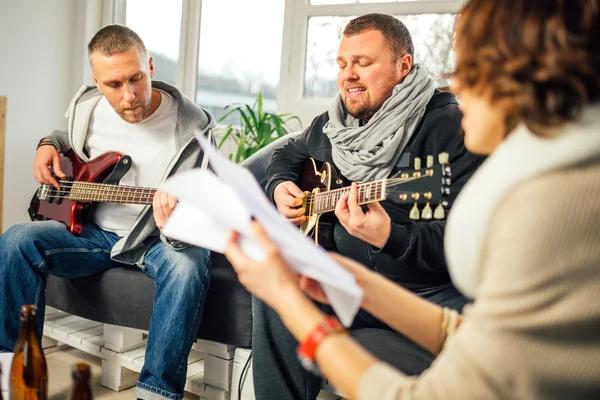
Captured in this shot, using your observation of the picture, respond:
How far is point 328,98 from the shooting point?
3111mm

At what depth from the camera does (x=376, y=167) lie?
1801 millimetres

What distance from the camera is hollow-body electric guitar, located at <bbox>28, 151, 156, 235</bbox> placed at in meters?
2.09

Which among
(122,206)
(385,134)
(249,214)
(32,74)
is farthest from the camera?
(32,74)

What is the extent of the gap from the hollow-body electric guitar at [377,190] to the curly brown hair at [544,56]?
545 mm

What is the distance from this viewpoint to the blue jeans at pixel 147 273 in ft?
5.87

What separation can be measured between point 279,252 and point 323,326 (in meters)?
0.11

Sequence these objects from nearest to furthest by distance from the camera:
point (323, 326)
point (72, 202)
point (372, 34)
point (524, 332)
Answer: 1. point (524, 332)
2. point (323, 326)
3. point (372, 34)
4. point (72, 202)

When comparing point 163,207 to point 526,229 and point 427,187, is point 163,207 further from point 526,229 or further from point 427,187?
point 526,229

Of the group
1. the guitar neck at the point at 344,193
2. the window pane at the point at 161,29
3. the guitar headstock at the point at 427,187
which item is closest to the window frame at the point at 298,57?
the window pane at the point at 161,29

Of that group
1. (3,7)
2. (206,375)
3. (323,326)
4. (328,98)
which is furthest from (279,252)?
(3,7)

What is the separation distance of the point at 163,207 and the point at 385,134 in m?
0.72

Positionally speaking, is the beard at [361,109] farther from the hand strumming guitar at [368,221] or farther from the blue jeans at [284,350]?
the blue jeans at [284,350]

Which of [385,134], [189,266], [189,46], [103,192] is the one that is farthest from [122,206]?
[189,46]

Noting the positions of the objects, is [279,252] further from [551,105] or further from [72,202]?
[72,202]
